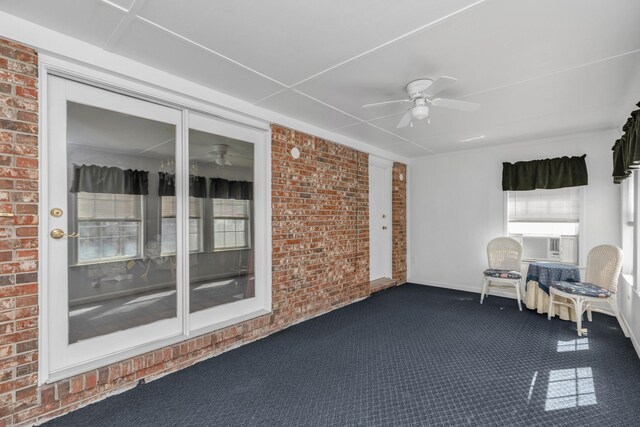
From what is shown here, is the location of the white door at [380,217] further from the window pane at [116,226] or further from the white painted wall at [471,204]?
the window pane at [116,226]

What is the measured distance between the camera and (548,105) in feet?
10.4

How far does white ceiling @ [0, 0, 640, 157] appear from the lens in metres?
1.73

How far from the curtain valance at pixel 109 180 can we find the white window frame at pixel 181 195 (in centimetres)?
20

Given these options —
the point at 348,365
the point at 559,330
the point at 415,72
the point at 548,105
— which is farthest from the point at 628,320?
the point at 415,72

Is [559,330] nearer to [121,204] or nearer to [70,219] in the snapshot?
[121,204]

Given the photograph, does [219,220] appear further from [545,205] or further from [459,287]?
[545,205]

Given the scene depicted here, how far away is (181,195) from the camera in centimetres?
268

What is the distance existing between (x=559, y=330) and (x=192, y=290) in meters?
3.97

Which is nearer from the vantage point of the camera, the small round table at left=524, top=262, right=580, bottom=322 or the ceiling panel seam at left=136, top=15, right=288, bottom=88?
the ceiling panel seam at left=136, top=15, right=288, bottom=88

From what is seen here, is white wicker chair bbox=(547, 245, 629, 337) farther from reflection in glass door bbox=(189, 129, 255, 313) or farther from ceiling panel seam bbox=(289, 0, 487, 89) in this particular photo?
reflection in glass door bbox=(189, 129, 255, 313)

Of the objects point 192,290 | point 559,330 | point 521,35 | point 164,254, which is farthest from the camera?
point 559,330

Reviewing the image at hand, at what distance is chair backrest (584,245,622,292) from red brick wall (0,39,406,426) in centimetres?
Result: 281

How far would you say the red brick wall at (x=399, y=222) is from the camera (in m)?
5.57

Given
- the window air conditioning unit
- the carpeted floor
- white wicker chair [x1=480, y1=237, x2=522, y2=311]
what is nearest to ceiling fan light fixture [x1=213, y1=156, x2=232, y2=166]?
the carpeted floor
